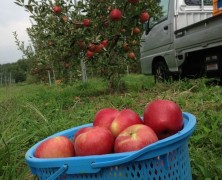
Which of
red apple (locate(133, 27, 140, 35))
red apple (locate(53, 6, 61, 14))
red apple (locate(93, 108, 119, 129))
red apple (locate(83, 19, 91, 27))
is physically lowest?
red apple (locate(93, 108, 119, 129))

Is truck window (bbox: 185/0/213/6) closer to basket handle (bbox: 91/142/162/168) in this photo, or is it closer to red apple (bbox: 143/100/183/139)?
red apple (bbox: 143/100/183/139)

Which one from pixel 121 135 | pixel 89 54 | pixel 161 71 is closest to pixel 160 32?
pixel 161 71

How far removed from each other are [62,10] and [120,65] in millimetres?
1386

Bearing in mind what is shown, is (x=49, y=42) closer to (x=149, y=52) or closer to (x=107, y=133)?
(x=149, y=52)

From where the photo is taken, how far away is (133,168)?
1.40m

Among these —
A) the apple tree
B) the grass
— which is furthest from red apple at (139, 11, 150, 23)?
the grass

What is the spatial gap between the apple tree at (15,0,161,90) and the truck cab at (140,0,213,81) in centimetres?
57

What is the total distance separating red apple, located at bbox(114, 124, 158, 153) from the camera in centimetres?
148

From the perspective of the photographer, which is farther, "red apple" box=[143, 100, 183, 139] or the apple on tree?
the apple on tree

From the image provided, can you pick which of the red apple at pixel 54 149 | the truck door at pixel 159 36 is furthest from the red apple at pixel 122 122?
the truck door at pixel 159 36

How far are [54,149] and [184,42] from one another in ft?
17.7

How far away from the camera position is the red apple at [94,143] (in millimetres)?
1531

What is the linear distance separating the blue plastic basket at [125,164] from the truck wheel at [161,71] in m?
6.25

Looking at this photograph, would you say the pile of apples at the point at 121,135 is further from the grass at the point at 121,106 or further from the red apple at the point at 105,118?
the grass at the point at 121,106
